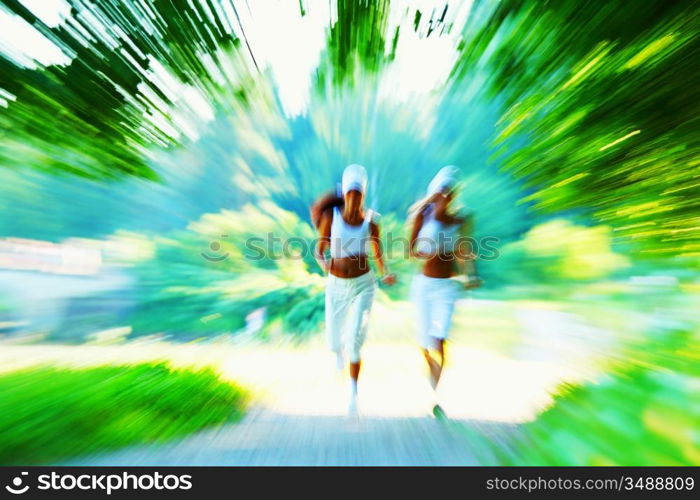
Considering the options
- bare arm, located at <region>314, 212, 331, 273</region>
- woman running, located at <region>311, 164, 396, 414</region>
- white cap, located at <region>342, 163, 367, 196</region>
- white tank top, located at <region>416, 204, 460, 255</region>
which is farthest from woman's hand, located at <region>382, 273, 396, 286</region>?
white cap, located at <region>342, 163, 367, 196</region>

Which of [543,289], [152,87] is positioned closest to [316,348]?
[543,289]

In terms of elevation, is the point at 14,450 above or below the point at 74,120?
below

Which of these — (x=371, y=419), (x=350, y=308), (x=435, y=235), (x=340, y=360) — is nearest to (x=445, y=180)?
(x=435, y=235)

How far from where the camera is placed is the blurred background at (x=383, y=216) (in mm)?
1625

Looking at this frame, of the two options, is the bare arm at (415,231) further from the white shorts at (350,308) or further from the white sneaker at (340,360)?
the white sneaker at (340,360)

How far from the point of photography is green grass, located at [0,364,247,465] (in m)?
1.84

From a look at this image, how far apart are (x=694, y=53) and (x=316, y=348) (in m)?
3.98

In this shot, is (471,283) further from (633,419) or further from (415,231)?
(633,419)

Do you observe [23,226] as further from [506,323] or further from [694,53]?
[506,323]

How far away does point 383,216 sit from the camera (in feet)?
16.6

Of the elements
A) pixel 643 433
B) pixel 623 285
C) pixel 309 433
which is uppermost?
pixel 623 285

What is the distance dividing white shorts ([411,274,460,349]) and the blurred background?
436 millimetres

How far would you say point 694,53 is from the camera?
4.58ft
